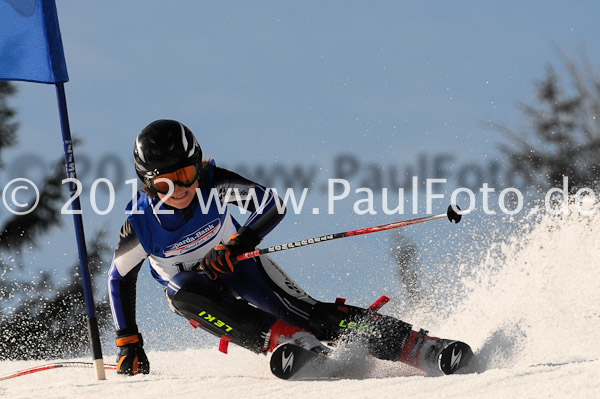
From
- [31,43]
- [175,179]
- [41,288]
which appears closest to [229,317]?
[175,179]

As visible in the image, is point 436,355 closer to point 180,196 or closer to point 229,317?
point 229,317

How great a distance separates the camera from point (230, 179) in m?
4.24

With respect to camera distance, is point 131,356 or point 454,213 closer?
point 454,213

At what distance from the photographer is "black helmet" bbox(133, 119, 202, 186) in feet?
13.0

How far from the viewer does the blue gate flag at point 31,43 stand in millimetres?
5141

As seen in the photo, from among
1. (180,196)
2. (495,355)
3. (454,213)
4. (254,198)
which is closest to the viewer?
(454,213)

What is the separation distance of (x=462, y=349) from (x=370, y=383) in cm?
62

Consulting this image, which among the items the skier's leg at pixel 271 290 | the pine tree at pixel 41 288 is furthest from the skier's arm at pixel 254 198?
the pine tree at pixel 41 288

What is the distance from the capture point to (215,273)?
3990 millimetres

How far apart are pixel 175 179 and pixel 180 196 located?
106 mm

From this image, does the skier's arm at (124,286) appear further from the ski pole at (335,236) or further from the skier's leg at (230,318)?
the ski pole at (335,236)

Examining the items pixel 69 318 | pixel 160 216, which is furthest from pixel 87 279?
pixel 69 318

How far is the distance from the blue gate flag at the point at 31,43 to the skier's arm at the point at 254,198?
68.1 inches

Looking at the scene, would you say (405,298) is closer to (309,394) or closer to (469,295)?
(469,295)
